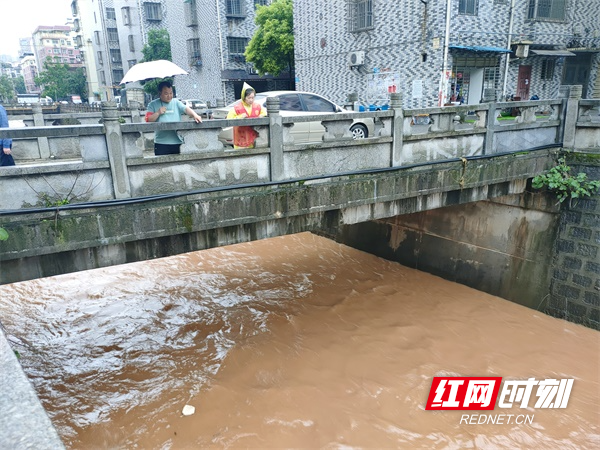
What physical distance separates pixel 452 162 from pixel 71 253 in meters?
5.59

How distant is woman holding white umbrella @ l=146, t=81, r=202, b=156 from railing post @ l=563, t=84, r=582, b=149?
6.81 meters

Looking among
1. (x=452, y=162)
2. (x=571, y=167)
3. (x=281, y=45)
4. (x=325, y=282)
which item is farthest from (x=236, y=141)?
(x=281, y=45)

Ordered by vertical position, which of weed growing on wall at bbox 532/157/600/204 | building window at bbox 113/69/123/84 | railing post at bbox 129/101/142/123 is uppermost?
building window at bbox 113/69/123/84

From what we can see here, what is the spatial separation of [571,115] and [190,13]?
28.4 meters

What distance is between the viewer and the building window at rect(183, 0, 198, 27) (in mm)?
30234

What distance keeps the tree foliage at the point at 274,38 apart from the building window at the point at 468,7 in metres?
10.5

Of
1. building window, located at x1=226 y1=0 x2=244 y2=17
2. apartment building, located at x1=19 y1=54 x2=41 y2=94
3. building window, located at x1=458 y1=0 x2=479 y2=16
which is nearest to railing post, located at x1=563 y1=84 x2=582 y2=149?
building window, located at x1=458 y1=0 x2=479 y2=16

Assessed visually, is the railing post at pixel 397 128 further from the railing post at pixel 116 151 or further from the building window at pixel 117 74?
the building window at pixel 117 74

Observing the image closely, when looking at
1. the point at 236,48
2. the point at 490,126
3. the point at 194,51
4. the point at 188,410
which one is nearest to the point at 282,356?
the point at 188,410

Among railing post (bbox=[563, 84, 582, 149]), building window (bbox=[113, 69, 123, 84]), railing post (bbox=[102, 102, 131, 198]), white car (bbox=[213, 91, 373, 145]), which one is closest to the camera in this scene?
railing post (bbox=[102, 102, 131, 198])

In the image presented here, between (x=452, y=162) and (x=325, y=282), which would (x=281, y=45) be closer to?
(x=325, y=282)

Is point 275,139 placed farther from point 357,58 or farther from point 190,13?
point 190,13

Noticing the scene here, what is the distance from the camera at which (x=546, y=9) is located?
18188mm

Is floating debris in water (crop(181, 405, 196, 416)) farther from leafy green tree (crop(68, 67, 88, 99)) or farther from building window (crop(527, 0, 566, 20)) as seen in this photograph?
leafy green tree (crop(68, 67, 88, 99))
